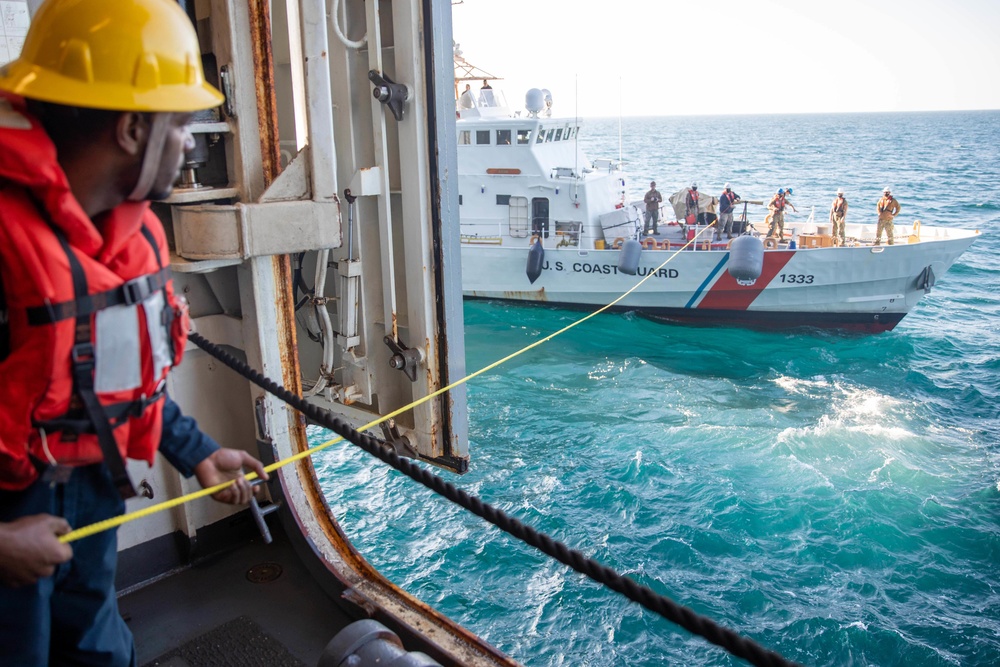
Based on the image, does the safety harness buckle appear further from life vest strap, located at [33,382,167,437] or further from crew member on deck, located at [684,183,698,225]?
crew member on deck, located at [684,183,698,225]

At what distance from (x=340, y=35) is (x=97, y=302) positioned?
2553mm

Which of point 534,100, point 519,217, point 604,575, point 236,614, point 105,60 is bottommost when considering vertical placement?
point 236,614

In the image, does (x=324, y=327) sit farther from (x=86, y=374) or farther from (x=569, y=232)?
(x=569, y=232)

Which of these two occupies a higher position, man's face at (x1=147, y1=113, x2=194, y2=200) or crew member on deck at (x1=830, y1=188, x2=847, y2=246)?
man's face at (x1=147, y1=113, x2=194, y2=200)

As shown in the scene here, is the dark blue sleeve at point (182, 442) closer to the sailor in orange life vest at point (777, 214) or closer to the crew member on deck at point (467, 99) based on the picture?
the sailor in orange life vest at point (777, 214)

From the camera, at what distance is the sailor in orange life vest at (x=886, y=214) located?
14.2 m

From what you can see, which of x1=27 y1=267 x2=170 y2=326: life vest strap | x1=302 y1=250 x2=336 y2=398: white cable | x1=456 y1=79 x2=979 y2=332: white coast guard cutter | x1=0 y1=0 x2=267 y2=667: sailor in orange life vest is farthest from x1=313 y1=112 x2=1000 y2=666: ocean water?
x1=27 y1=267 x2=170 y2=326: life vest strap

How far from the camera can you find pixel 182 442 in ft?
5.54

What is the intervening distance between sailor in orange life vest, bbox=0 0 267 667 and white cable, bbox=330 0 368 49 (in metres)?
2.15

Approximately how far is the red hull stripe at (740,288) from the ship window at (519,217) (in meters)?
4.23

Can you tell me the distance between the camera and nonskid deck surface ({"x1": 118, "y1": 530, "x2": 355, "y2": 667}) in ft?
8.89

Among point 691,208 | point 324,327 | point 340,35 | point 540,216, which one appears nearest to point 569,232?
point 540,216

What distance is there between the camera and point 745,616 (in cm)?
689

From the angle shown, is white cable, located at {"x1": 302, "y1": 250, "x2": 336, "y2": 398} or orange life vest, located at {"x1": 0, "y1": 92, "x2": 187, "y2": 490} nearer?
orange life vest, located at {"x1": 0, "y1": 92, "x2": 187, "y2": 490}
